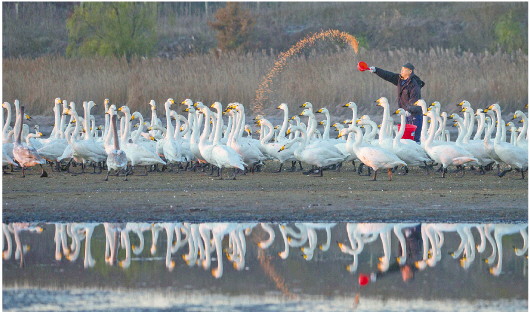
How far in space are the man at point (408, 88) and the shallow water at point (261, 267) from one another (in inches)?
285

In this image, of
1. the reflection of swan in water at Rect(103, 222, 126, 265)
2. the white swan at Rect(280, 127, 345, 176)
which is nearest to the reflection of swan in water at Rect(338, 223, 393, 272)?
the reflection of swan in water at Rect(103, 222, 126, 265)

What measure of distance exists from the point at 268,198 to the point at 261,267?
4.52 m

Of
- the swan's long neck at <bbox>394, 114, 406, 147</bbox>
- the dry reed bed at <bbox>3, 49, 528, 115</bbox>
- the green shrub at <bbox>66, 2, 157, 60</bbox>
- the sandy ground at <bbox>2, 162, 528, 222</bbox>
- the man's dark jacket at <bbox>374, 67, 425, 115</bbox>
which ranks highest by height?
the green shrub at <bbox>66, 2, 157, 60</bbox>

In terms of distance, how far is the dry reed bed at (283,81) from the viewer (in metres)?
27.7

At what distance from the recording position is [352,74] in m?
28.4

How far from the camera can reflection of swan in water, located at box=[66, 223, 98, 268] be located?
9.84m

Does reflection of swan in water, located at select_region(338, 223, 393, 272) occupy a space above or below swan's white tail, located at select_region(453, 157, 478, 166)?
below

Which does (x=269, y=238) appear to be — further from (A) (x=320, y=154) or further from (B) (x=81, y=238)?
(A) (x=320, y=154)

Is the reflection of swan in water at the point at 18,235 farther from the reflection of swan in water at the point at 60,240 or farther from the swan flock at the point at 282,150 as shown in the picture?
the swan flock at the point at 282,150

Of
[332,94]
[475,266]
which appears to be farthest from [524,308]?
[332,94]

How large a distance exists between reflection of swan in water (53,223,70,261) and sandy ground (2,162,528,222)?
48 cm

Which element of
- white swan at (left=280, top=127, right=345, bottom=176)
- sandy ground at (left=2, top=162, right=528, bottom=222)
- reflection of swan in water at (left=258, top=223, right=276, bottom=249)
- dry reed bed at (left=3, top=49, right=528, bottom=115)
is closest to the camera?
reflection of swan in water at (left=258, top=223, right=276, bottom=249)

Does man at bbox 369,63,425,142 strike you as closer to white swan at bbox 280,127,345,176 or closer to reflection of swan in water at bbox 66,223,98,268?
white swan at bbox 280,127,345,176

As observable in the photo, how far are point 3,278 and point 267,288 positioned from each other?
2.03 metres
